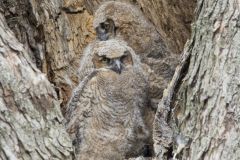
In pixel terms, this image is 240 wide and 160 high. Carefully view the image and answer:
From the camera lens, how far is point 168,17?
15.8 ft

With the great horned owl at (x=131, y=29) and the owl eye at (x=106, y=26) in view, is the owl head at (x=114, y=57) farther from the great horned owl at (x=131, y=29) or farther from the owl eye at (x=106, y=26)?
the owl eye at (x=106, y=26)

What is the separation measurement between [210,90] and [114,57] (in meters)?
0.93

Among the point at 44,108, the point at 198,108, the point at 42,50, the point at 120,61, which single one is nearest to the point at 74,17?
the point at 42,50

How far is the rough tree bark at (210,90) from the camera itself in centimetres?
290

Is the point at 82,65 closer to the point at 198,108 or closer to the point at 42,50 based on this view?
the point at 42,50

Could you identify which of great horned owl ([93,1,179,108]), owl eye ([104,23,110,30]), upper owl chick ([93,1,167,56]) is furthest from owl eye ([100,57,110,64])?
owl eye ([104,23,110,30])

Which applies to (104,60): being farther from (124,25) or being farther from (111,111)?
→ (124,25)

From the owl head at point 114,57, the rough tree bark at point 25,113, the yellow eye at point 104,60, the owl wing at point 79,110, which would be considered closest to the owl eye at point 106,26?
the owl head at point 114,57

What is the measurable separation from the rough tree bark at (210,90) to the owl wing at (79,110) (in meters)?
0.63

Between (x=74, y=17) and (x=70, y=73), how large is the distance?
48 cm

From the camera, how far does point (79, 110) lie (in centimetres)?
371

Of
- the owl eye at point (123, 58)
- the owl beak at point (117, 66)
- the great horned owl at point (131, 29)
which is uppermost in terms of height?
the great horned owl at point (131, 29)

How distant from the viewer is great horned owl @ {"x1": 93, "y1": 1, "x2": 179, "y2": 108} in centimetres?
448

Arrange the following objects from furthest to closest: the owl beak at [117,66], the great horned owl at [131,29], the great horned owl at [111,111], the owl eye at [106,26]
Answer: the owl eye at [106,26]
the great horned owl at [131,29]
the owl beak at [117,66]
the great horned owl at [111,111]
